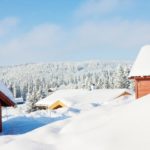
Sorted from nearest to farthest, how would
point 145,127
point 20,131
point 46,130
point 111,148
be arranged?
point 111,148 → point 145,127 → point 46,130 → point 20,131

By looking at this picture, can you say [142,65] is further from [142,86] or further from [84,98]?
[84,98]

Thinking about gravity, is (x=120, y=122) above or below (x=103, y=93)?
above

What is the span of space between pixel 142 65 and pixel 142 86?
4.91ft

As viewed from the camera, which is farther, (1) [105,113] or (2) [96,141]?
(1) [105,113]

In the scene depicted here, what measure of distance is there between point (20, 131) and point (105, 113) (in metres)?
12.3

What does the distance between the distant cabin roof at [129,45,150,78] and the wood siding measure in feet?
1.67

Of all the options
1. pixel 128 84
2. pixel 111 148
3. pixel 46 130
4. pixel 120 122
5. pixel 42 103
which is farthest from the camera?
pixel 128 84

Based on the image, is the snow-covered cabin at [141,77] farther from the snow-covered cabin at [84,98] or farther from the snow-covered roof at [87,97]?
the snow-covered roof at [87,97]

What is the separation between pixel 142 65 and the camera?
973 inches

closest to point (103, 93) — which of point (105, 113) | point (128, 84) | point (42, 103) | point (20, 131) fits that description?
point (42, 103)

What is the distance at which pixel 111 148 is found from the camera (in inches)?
244

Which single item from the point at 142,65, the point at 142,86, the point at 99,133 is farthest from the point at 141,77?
the point at 99,133

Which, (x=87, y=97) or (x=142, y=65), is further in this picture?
(x=87, y=97)

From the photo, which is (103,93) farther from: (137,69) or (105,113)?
(105,113)
